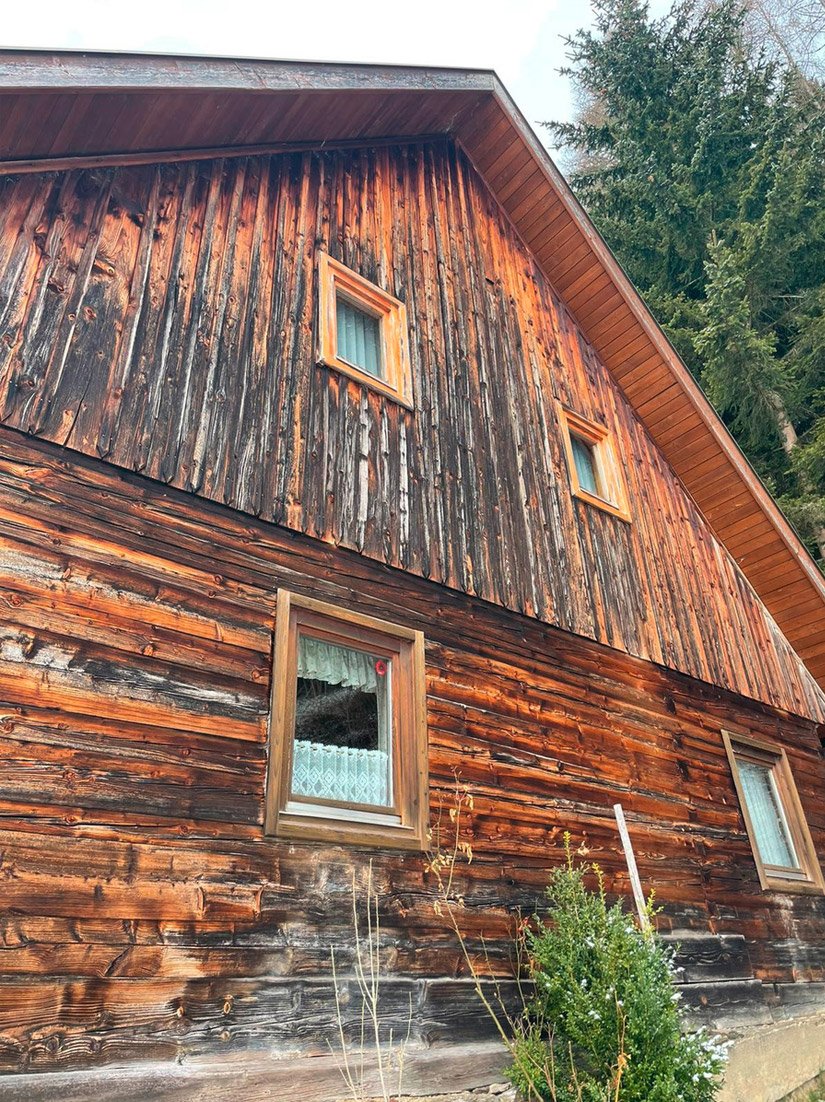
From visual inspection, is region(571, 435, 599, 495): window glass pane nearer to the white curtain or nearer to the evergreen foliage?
the white curtain

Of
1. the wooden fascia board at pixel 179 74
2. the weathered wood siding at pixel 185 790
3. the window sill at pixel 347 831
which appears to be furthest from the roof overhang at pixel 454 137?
the window sill at pixel 347 831

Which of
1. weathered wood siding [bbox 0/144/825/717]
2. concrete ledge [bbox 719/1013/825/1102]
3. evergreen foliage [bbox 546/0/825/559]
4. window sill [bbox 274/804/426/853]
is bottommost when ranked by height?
concrete ledge [bbox 719/1013/825/1102]

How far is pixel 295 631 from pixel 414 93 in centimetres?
546

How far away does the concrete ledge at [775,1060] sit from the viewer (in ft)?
19.9

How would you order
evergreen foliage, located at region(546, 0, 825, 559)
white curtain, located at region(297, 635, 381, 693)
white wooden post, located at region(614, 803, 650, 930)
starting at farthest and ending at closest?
1. evergreen foliage, located at region(546, 0, 825, 559)
2. white wooden post, located at region(614, 803, 650, 930)
3. white curtain, located at region(297, 635, 381, 693)

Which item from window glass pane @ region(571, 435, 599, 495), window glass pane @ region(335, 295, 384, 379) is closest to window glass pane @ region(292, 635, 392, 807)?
window glass pane @ region(335, 295, 384, 379)

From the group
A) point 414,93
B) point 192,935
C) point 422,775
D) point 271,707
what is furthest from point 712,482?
point 192,935

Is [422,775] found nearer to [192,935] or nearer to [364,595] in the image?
[364,595]

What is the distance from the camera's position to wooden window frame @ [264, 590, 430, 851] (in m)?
4.26

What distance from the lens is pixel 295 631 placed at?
4766 mm

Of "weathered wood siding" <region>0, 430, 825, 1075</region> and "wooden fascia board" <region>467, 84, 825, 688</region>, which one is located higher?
"wooden fascia board" <region>467, 84, 825, 688</region>

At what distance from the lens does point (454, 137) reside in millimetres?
9000

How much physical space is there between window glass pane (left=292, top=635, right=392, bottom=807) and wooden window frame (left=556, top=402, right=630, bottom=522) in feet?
12.3

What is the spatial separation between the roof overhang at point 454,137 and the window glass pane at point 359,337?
141 cm
